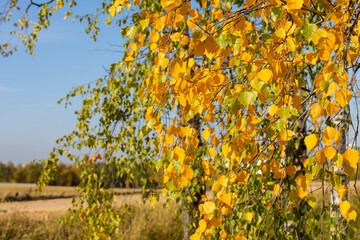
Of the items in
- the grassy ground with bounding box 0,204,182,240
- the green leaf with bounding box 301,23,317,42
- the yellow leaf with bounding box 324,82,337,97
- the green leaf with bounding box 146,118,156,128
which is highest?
the green leaf with bounding box 301,23,317,42

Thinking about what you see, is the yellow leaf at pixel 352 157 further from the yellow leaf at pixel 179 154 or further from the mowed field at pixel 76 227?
the mowed field at pixel 76 227

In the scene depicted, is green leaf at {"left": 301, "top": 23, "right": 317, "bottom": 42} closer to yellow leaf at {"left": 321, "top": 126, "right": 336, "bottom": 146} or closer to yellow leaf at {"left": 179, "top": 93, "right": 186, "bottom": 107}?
yellow leaf at {"left": 321, "top": 126, "right": 336, "bottom": 146}

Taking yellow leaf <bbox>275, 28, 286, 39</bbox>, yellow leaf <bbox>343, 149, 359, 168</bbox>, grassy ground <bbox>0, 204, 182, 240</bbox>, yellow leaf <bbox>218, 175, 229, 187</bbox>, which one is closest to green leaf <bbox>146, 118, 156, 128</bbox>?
yellow leaf <bbox>218, 175, 229, 187</bbox>

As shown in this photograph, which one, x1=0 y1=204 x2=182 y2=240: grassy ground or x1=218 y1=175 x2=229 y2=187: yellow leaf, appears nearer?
x1=218 y1=175 x2=229 y2=187: yellow leaf

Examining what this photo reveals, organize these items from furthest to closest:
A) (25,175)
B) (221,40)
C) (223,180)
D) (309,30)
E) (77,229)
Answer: (25,175) → (77,229) → (223,180) → (221,40) → (309,30)

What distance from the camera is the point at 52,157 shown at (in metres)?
4.21

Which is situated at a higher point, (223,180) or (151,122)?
(151,122)

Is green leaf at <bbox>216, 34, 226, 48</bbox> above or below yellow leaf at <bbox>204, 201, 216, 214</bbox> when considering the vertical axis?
above

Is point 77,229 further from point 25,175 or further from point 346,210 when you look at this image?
point 25,175

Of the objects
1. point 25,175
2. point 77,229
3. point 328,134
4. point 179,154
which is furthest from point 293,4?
point 25,175

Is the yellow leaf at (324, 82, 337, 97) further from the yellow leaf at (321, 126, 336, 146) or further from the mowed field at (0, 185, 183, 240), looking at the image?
the mowed field at (0, 185, 183, 240)

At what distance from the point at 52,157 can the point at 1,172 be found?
24954mm

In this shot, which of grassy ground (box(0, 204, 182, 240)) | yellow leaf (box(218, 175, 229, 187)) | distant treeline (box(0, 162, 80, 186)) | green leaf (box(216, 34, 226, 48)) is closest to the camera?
green leaf (box(216, 34, 226, 48))

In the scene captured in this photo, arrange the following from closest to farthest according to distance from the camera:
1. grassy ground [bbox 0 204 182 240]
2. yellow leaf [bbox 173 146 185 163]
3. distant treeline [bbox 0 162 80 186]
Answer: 1. yellow leaf [bbox 173 146 185 163]
2. grassy ground [bbox 0 204 182 240]
3. distant treeline [bbox 0 162 80 186]
